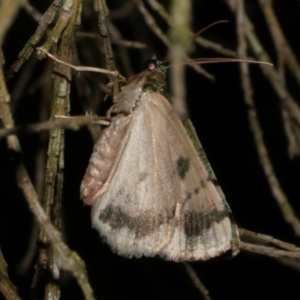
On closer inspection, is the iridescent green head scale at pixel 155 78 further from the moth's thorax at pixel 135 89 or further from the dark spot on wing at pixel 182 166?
the dark spot on wing at pixel 182 166

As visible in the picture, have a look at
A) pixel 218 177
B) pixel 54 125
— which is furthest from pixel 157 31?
pixel 218 177

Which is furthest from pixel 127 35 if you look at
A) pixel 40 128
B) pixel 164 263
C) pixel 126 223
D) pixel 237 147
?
pixel 40 128

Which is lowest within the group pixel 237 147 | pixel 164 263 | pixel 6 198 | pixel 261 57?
pixel 164 263

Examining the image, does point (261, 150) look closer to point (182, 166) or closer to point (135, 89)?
point (182, 166)

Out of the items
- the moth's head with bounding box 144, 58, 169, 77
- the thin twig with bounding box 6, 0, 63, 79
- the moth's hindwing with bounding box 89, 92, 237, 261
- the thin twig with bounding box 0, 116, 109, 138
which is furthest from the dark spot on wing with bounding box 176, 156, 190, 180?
the thin twig with bounding box 0, 116, 109, 138

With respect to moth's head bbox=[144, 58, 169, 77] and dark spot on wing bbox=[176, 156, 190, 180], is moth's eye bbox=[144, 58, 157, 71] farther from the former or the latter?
dark spot on wing bbox=[176, 156, 190, 180]

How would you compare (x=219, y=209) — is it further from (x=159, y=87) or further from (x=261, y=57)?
(x=261, y=57)
